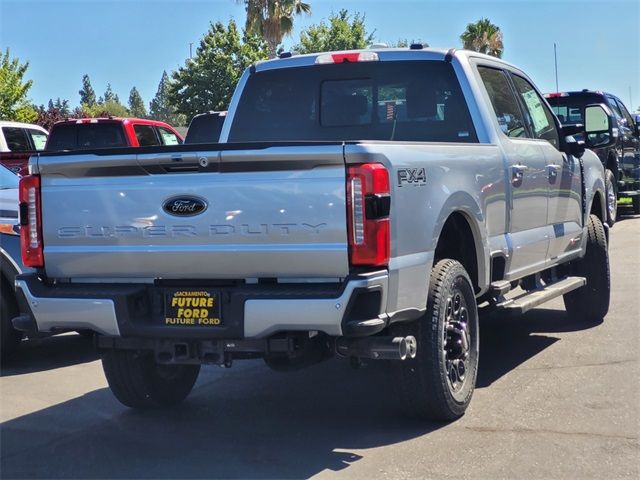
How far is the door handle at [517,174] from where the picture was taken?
20.7ft

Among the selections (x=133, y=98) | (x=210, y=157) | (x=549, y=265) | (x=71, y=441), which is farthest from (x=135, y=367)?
(x=133, y=98)

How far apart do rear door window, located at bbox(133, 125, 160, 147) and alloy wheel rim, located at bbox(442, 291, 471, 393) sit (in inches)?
420

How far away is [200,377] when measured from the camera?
6.90 meters

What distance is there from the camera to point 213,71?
49.6 m

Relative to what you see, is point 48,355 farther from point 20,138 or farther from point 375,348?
point 20,138

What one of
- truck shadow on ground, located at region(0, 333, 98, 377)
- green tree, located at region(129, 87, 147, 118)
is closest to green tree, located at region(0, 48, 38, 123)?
truck shadow on ground, located at region(0, 333, 98, 377)

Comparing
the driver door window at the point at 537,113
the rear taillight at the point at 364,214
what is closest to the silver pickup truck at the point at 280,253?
the rear taillight at the point at 364,214

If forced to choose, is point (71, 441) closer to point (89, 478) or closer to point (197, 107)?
point (89, 478)

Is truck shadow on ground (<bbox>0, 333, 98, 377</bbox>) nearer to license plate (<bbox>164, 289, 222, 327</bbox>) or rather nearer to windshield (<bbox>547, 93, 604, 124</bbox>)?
license plate (<bbox>164, 289, 222, 327</bbox>)

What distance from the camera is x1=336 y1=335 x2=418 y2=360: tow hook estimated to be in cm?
464

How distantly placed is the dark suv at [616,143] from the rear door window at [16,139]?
29.5 feet

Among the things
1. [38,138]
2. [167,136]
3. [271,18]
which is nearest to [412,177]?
[38,138]

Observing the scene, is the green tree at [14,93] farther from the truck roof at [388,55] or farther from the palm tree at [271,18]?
the truck roof at [388,55]

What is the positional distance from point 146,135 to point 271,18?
21.1 meters
